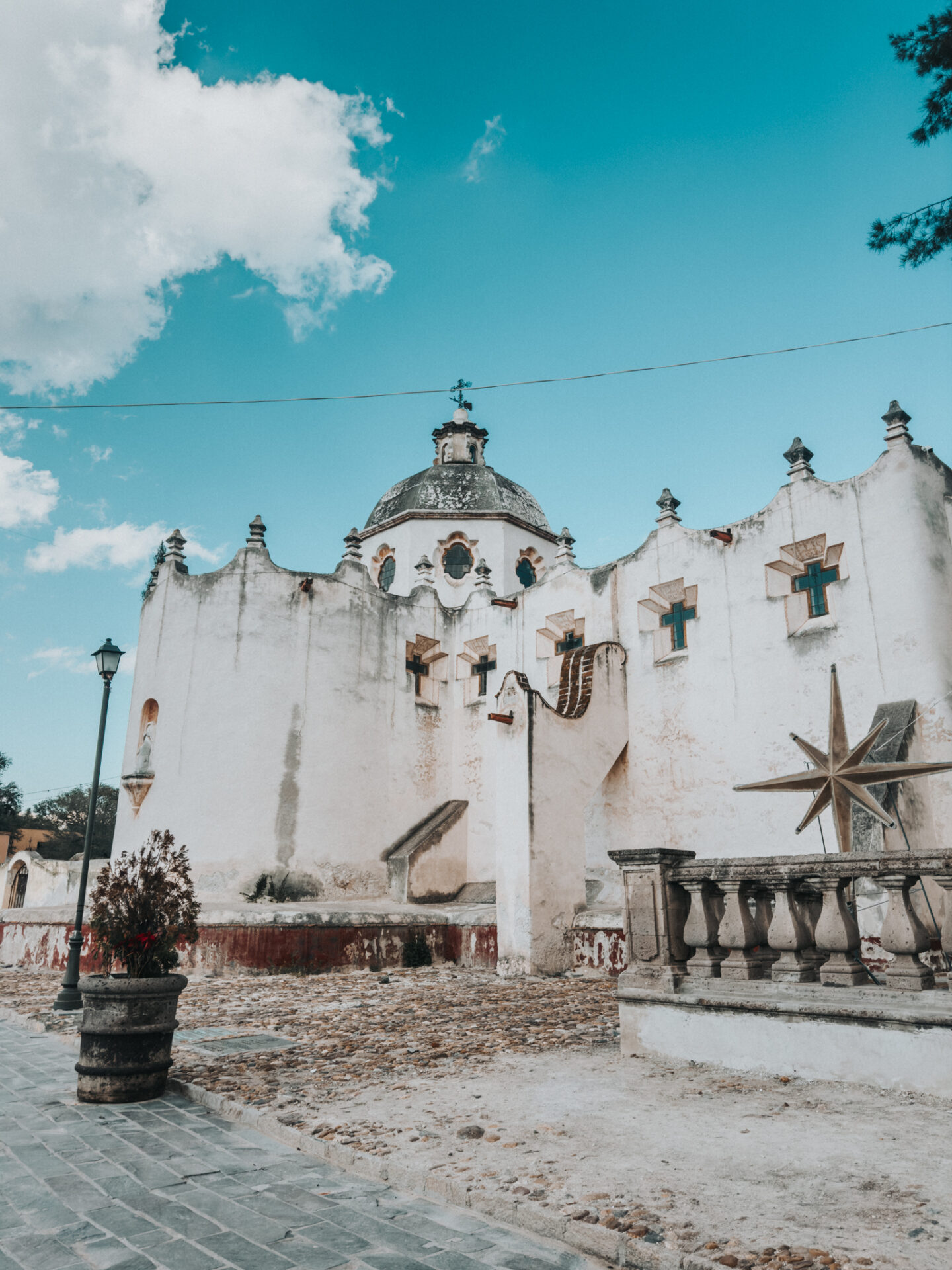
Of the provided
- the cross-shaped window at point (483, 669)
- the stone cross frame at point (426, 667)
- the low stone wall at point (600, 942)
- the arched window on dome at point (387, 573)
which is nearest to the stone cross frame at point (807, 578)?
the low stone wall at point (600, 942)

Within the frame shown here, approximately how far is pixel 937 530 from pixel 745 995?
1051 cm

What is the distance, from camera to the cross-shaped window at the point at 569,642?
61.6 feet

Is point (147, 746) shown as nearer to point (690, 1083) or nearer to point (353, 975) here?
point (353, 975)

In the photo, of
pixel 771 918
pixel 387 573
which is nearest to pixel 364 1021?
pixel 771 918

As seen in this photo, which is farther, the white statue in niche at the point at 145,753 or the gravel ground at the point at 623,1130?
the white statue in niche at the point at 145,753

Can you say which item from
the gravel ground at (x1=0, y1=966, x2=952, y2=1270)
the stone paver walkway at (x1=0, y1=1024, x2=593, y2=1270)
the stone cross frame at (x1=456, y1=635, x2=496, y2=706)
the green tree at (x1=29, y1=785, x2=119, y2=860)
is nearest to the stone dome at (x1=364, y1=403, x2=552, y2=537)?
the stone cross frame at (x1=456, y1=635, x2=496, y2=706)

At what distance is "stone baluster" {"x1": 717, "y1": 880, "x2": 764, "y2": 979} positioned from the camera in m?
6.55

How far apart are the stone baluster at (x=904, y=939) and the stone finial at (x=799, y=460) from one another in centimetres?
1130

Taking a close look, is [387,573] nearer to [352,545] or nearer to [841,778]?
[352,545]

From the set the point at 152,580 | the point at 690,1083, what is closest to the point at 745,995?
the point at 690,1083

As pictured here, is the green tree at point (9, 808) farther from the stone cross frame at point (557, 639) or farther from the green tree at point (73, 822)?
the stone cross frame at point (557, 639)

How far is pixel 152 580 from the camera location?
20344 millimetres

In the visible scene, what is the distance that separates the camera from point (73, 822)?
50.5 meters

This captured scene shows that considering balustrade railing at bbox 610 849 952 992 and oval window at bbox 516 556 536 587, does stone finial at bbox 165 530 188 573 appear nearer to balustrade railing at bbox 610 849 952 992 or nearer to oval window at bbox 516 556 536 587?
oval window at bbox 516 556 536 587
